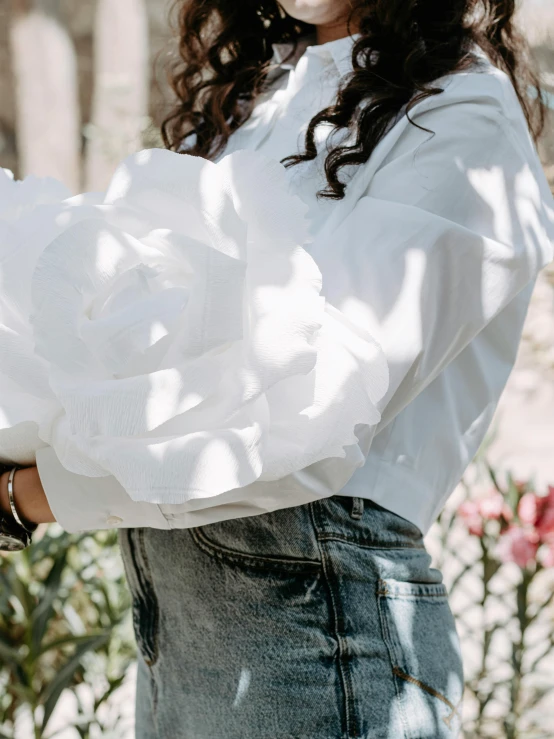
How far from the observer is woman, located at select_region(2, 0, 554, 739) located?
33.2 inches

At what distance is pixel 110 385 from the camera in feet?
2.21

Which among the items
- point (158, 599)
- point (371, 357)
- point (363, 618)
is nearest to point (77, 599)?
point (158, 599)

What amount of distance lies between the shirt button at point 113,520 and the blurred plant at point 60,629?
0.90 m

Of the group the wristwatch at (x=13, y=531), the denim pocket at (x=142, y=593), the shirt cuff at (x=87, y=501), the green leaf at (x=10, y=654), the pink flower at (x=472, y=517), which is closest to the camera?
the shirt cuff at (x=87, y=501)

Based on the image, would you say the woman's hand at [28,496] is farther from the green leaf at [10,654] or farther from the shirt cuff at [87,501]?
the green leaf at [10,654]

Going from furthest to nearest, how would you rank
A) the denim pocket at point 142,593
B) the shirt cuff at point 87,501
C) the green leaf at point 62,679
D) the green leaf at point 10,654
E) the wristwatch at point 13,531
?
the green leaf at point 10,654
the green leaf at point 62,679
the denim pocket at point 142,593
the wristwatch at point 13,531
the shirt cuff at point 87,501

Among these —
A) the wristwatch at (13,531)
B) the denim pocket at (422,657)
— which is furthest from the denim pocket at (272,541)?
the wristwatch at (13,531)

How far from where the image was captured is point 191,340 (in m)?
0.68

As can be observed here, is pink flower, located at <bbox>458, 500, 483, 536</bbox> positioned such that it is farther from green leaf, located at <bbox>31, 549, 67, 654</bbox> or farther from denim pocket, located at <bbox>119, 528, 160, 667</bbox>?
denim pocket, located at <bbox>119, 528, 160, 667</bbox>

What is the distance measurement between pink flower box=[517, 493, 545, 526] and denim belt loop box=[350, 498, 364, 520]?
139 cm

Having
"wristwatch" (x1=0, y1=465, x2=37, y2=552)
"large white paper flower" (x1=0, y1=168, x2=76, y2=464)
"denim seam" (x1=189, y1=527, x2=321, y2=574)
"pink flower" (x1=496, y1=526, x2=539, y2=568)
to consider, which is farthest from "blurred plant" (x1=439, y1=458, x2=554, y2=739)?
"large white paper flower" (x1=0, y1=168, x2=76, y2=464)

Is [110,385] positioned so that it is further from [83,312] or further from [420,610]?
[420,610]

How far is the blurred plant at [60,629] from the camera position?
70.8 inches

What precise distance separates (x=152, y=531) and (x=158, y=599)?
99 millimetres
